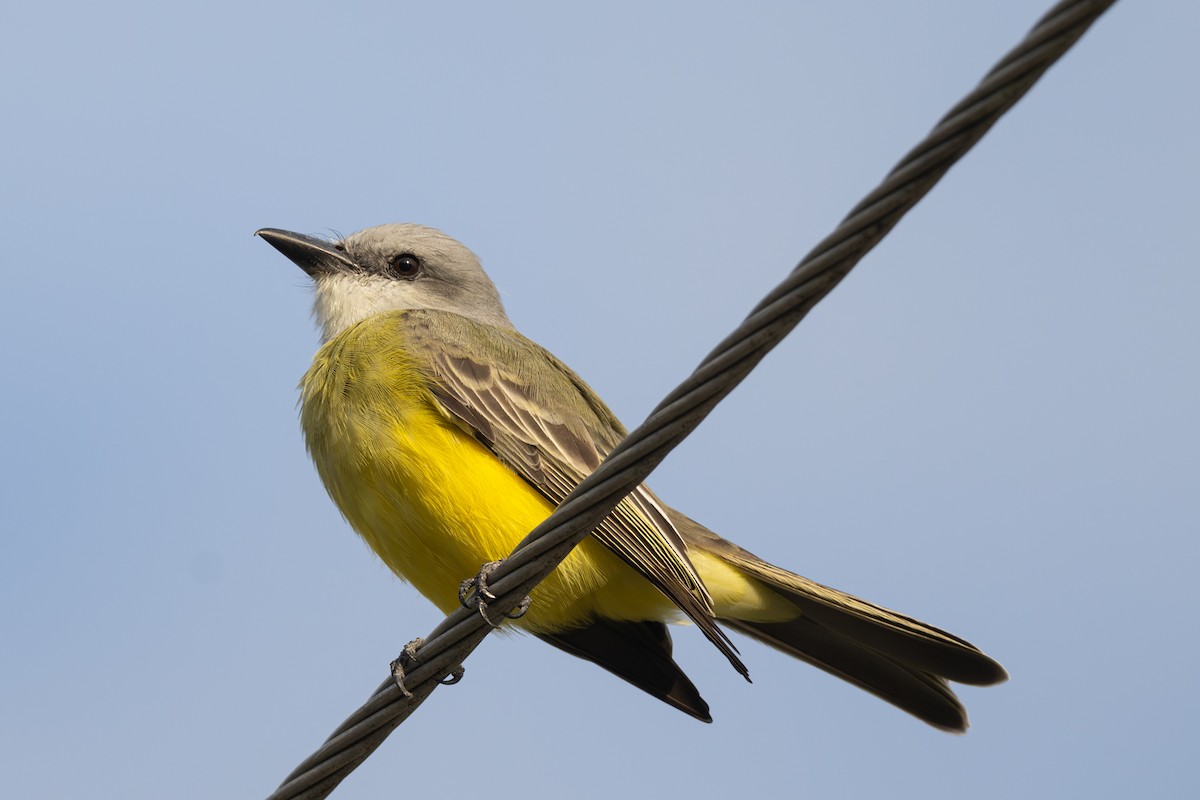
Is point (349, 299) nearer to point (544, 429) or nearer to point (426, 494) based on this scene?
point (544, 429)

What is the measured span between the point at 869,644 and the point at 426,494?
225 cm

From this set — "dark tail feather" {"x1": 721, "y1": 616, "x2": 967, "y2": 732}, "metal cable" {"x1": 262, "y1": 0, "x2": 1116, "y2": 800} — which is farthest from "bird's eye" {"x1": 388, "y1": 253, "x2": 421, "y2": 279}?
"metal cable" {"x1": 262, "y1": 0, "x2": 1116, "y2": 800}

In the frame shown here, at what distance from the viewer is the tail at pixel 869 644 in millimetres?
6082

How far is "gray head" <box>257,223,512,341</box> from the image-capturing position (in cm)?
734

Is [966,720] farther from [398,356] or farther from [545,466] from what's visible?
[398,356]

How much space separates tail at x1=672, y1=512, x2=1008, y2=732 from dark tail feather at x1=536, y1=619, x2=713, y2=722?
54 cm

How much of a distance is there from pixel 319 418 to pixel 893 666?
2806 millimetres

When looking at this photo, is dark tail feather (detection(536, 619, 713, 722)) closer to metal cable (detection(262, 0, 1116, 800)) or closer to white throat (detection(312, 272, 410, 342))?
metal cable (detection(262, 0, 1116, 800))

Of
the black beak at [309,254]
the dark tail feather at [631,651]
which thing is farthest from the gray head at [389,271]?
the dark tail feather at [631,651]

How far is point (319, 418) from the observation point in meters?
5.76

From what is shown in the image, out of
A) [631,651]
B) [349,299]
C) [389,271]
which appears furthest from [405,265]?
[631,651]

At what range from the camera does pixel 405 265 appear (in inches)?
299

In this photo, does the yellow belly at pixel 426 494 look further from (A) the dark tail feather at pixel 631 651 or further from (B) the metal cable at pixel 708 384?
(B) the metal cable at pixel 708 384

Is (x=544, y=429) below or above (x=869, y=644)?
below
